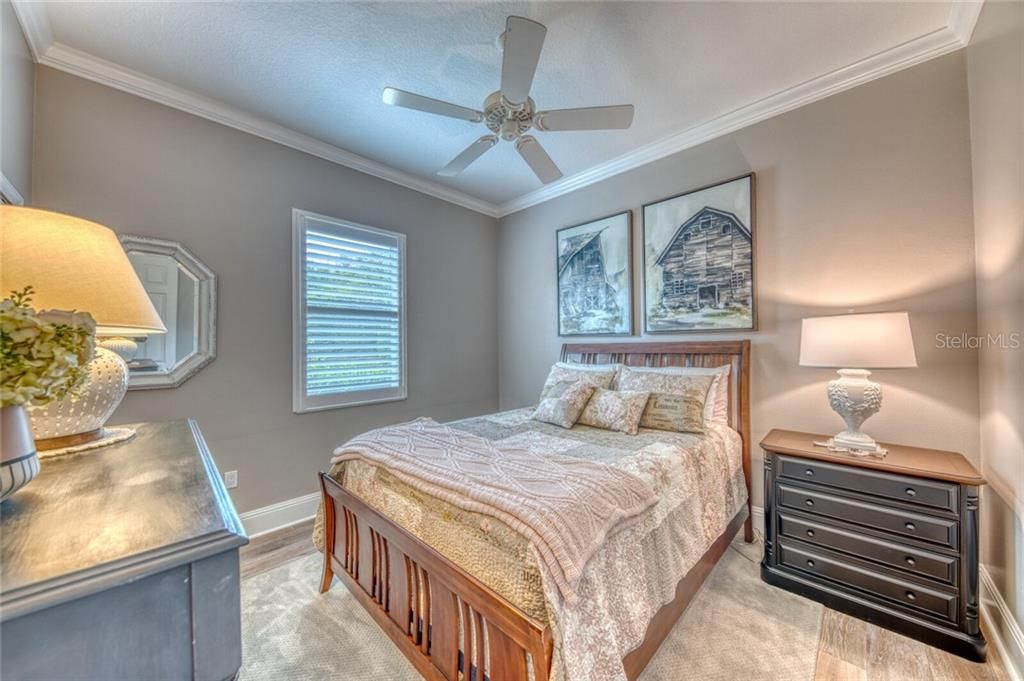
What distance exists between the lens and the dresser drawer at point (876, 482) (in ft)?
5.71

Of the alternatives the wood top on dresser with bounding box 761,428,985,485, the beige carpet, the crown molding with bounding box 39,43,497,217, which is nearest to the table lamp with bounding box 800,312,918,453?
the wood top on dresser with bounding box 761,428,985,485

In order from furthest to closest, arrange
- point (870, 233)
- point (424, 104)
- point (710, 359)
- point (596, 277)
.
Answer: point (596, 277)
point (710, 359)
point (870, 233)
point (424, 104)

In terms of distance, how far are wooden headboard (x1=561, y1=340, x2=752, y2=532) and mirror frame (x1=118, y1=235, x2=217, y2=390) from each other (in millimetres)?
2904

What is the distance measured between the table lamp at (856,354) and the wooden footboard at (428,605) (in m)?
1.96

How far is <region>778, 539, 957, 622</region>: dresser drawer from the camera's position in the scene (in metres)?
1.74

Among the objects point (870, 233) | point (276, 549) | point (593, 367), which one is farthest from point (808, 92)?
point (276, 549)

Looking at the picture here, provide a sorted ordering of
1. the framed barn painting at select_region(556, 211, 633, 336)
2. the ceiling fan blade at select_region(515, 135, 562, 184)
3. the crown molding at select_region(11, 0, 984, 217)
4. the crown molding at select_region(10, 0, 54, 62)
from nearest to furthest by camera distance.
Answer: the crown molding at select_region(10, 0, 54, 62) < the crown molding at select_region(11, 0, 984, 217) < the ceiling fan blade at select_region(515, 135, 562, 184) < the framed barn painting at select_region(556, 211, 633, 336)

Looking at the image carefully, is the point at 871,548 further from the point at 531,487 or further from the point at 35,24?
the point at 35,24

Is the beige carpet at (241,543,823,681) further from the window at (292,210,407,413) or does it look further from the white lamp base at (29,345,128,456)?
the window at (292,210,407,413)

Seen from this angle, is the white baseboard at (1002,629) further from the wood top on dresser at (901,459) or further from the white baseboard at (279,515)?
the white baseboard at (279,515)

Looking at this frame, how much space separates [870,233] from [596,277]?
1880 millimetres

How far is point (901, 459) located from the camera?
6.32ft

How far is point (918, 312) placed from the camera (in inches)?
85.7

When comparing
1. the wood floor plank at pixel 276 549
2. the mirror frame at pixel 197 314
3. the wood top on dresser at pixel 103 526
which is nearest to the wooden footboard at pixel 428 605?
the wood floor plank at pixel 276 549
